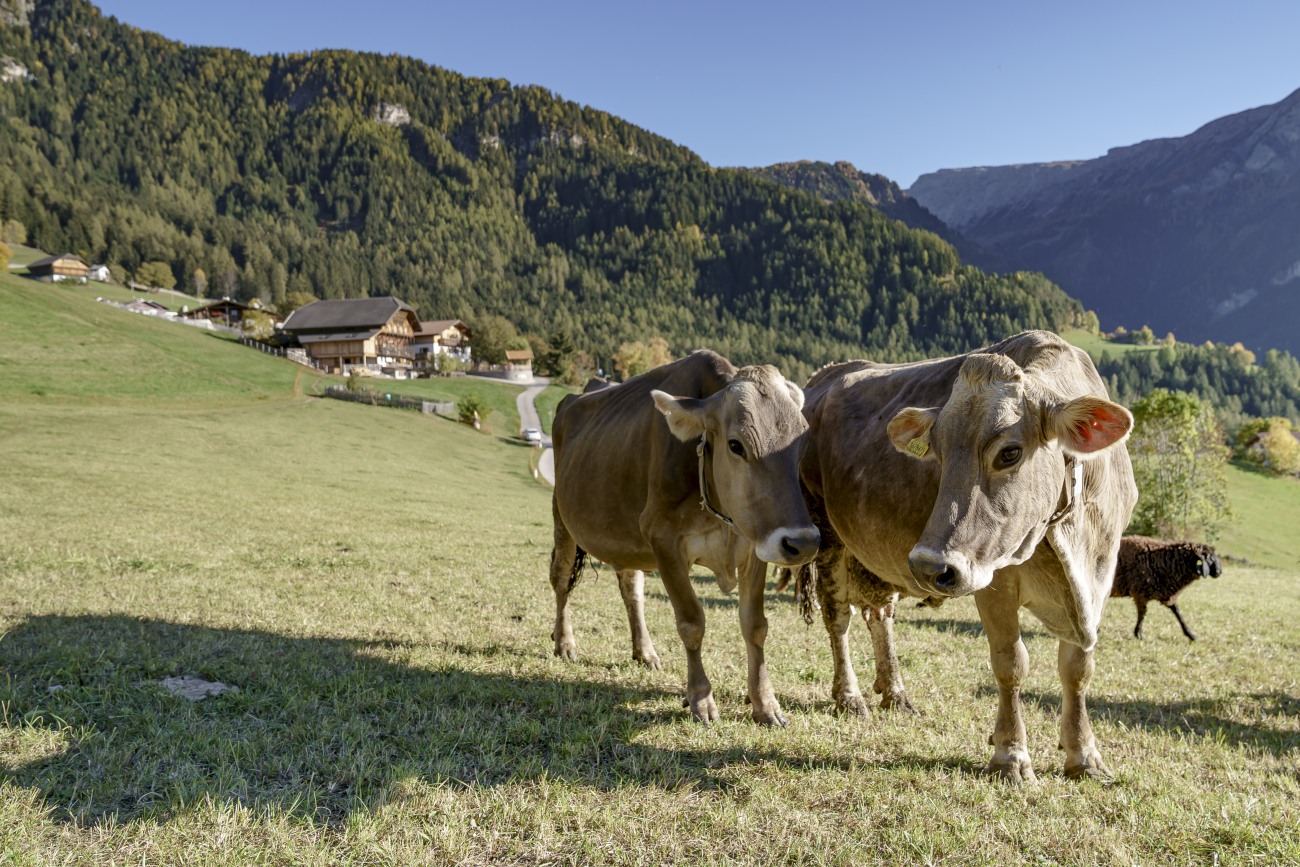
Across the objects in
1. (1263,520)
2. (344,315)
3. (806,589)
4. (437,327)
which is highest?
(344,315)

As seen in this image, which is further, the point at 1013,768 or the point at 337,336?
the point at 337,336

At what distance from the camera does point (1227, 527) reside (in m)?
59.6

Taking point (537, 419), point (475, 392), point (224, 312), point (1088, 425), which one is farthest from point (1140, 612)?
point (224, 312)

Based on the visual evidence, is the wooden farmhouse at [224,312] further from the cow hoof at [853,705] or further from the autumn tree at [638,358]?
the cow hoof at [853,705]

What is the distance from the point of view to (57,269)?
131 metres

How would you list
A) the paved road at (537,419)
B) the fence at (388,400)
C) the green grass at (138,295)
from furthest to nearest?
the green grass at (138,295) < the fence at (388,400) < the paved road at (537,419)

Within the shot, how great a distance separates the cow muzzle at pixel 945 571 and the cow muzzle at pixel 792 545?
103 centimetres

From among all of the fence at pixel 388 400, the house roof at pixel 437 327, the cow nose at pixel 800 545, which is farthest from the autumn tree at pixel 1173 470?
the house roof at pixel 437 327

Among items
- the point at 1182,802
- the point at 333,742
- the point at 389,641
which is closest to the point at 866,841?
the point at 1182,802

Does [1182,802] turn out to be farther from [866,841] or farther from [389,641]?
[389,641]

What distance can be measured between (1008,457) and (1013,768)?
7.38ft

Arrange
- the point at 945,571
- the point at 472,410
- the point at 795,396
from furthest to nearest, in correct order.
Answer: the point at 472,410 → the point at 795,396 → the point at 945,571

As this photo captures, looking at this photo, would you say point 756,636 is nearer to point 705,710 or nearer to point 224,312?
point 705,710

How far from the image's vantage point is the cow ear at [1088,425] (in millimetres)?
3506
